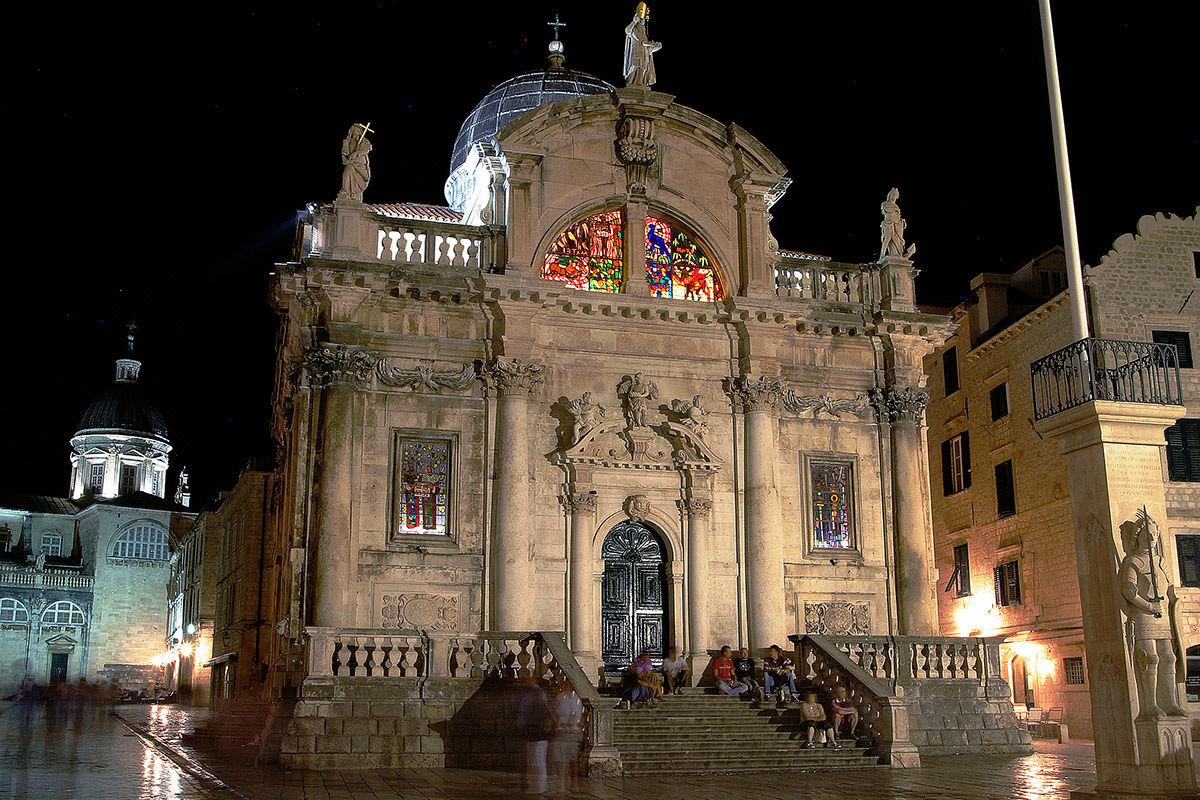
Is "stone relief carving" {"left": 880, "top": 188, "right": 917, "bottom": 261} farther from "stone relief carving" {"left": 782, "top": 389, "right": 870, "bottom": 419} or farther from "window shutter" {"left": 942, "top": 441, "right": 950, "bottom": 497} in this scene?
"window shutter" {"left": 942, "top": 441, "right": 950, "bottom": 497}

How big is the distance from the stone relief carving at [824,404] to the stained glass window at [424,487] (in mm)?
7860

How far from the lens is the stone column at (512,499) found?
74.7 ft

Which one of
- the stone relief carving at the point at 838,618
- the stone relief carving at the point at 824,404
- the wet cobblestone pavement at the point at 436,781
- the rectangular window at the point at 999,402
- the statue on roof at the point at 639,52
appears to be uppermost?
A: the statue on roof at the point at 639,52

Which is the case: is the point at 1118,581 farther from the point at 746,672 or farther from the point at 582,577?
the point at 582,577

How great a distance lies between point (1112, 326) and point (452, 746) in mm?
20727

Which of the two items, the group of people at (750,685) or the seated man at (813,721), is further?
the group of people at (750,685)

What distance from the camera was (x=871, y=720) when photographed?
66.3 feet

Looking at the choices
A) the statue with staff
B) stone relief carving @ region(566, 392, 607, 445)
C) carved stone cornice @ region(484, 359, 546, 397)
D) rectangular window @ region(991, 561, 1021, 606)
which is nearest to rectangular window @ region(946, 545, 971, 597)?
rectangular window @ region(991, 561, 1021, 606)

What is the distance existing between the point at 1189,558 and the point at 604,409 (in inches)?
620

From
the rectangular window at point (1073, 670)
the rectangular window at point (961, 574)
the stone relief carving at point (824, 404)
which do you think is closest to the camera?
the stone relief carving at point (824, 404)

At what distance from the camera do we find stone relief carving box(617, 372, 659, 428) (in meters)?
24.6

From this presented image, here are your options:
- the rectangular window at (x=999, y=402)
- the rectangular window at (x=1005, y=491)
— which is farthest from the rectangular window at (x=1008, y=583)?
the rectangular window at (x=999, y=402)

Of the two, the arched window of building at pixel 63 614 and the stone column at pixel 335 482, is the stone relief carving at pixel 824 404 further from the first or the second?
the arched window of building at pixel 63 614

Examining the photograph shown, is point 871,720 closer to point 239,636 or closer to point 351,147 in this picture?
point 351,147
